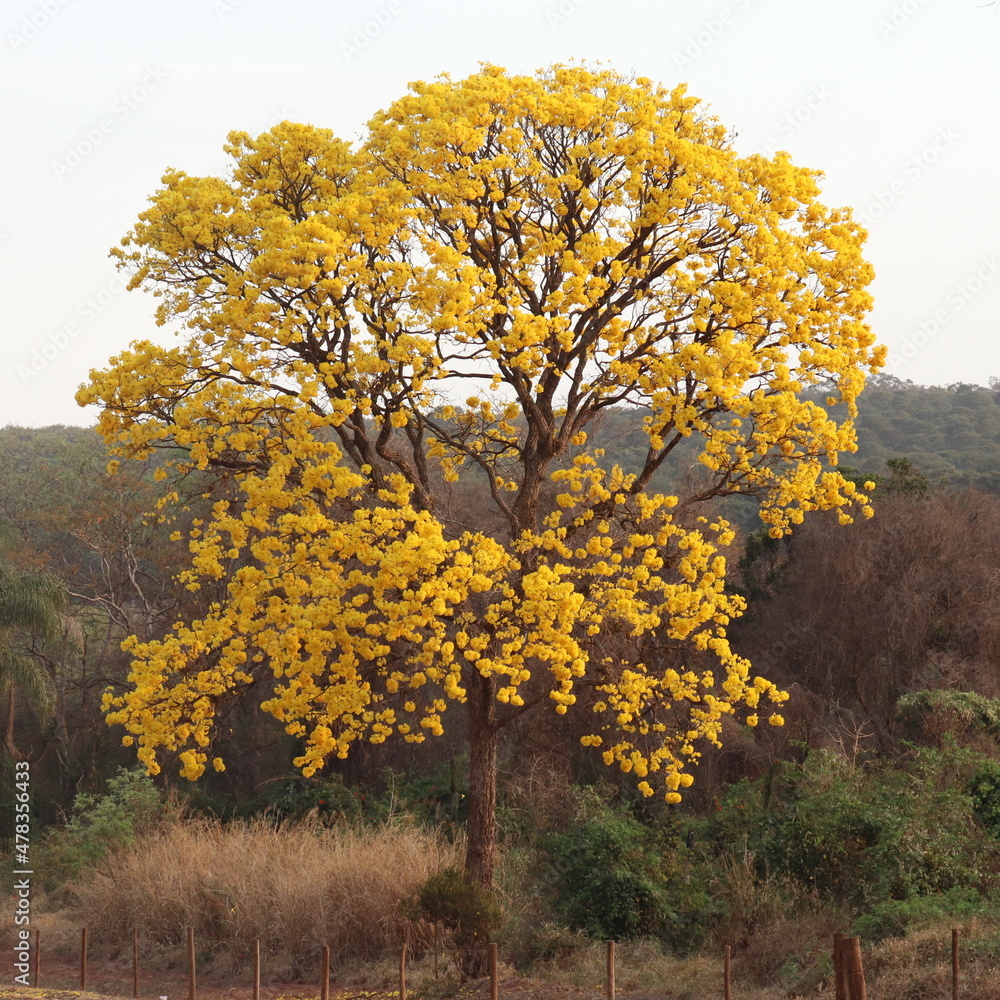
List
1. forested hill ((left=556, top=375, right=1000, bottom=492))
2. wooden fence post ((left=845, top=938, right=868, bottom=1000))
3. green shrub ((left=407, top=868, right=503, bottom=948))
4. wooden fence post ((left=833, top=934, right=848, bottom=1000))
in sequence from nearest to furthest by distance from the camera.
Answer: wooden fence post ((left=845, top=938, right=868, bottom=1000)), wooden fence post ((left=833, top=934, right=848, bottom=1000)), green shrub ((left=407, top=868, right=503, bottom=948)), forested hill ((left=556, top=375, right=1000, bottom=492))

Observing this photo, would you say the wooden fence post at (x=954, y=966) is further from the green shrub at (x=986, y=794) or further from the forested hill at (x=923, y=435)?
the forested hill at (x=923, y=435)

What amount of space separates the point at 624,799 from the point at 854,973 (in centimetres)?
914

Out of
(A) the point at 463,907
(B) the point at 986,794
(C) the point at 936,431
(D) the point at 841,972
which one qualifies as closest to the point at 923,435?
(C) the point at 936,431

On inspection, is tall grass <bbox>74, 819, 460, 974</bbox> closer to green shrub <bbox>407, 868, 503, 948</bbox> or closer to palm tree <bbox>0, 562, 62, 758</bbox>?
green shrub <bbox>407, 868, 503, 948</bbox>

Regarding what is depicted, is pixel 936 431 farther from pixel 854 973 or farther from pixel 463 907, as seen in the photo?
pixel 854 973

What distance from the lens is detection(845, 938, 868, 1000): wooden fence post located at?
7.12 m

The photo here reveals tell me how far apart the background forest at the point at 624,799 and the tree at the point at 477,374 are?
2.14 meters

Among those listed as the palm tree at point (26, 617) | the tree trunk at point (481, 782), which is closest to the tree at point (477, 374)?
the tree trunk at point (481, 782)

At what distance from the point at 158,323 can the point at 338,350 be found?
1.76 m

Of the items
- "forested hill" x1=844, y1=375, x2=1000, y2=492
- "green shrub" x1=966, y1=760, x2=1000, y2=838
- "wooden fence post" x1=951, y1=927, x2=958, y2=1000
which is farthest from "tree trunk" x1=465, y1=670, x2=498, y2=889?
"forested hill" x1=844, y1=375, x2=1000, y2=492

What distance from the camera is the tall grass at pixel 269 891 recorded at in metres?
12.3

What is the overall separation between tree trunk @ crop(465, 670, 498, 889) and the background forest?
328 millimetres

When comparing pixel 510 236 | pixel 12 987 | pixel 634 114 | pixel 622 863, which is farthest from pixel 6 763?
pixel 634 114

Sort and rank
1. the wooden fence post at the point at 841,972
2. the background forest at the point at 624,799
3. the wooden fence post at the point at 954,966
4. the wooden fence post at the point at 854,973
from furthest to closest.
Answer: the background forest at the point at 624,799 → the wooden fence post at the point at 954,966 → the wooden fence post at the point at 841,972 → the wooden fence post at the point at 854,973
